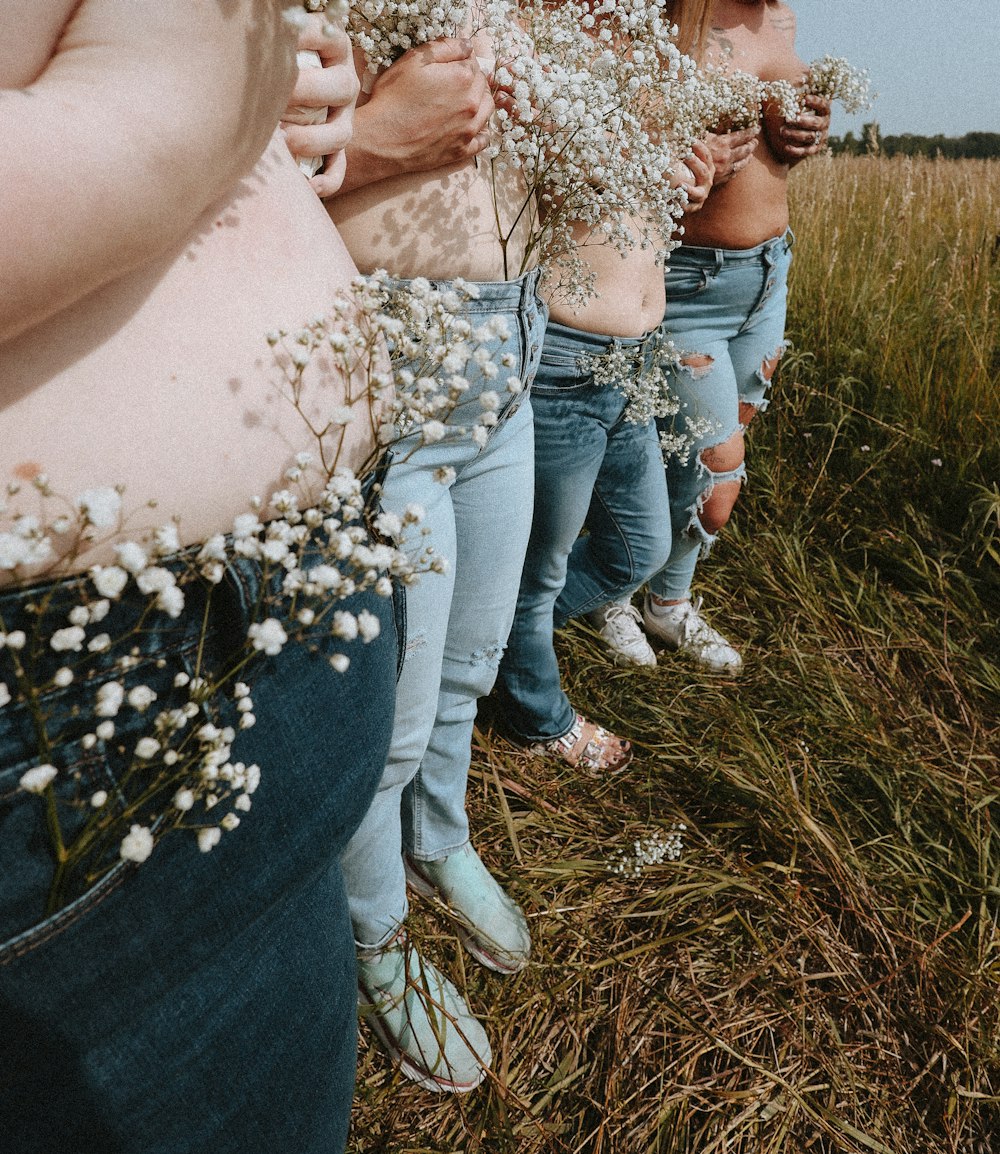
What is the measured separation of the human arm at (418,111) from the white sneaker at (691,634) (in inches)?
89.5

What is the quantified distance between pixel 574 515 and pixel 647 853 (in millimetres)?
1000

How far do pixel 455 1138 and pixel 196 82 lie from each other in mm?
1989

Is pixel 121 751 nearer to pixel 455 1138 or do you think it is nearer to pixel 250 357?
pixel 250 357

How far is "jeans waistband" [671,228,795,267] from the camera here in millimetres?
2523

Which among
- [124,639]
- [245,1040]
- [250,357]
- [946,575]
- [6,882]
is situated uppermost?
[250,357]

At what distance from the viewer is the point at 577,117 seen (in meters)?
1.30

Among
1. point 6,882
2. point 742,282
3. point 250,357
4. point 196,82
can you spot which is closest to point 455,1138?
point 6,882

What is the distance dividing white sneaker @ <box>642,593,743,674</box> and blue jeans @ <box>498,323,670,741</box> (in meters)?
0.40

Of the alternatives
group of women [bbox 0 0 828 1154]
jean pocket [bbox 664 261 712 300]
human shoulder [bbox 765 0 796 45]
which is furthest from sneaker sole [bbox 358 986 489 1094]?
human shoulder [bbox 765 0 796 45]

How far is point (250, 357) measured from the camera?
795 mm

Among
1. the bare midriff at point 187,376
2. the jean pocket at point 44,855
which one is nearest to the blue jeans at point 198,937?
the jean pocket at point 44,855

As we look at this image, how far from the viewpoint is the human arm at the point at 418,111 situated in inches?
47.2

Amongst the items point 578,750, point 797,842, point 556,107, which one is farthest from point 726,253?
point 797,842

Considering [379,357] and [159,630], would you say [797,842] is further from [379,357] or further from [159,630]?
[159,630]
